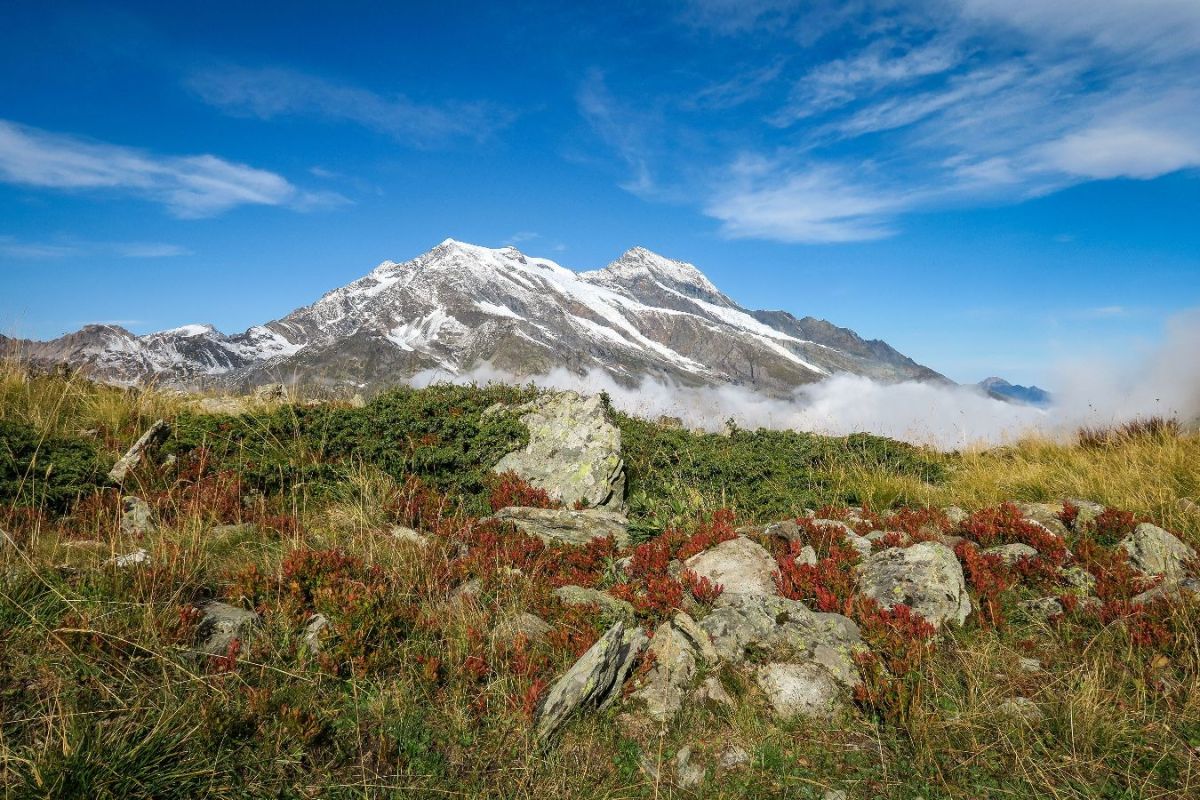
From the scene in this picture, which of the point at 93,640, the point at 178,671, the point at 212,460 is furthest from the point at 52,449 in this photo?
the point at 178,671

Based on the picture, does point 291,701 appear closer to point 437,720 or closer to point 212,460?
point 437,720

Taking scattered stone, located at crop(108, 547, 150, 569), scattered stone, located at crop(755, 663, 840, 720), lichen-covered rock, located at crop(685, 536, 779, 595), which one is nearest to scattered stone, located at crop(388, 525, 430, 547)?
scattered stone, located at crop(108, 547, 150, 569)

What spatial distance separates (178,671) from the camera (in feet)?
14.2

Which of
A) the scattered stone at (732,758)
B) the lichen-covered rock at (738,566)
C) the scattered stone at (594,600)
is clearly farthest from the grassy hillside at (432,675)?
the lichen-covered rock at (738,566)

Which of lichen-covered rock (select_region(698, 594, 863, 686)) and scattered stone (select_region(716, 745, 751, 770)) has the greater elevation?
lichen-covered rock (select_region(698, 594, 863, 686))

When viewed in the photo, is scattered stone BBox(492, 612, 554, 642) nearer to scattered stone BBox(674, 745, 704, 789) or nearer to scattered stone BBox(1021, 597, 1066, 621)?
scattered stone BBox(674, 745, 704, 789)

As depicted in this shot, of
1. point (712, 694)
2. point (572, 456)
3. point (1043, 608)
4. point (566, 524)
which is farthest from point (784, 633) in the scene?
point (572, 456)

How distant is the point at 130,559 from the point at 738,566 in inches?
248

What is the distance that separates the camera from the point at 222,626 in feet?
16.6

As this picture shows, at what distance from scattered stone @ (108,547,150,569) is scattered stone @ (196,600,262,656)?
2.55ft

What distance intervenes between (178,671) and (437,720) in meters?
1.89

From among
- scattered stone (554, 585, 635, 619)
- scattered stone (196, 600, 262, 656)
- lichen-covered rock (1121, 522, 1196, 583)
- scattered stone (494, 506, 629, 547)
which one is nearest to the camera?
scattered stone (196, 600, 262, 656)

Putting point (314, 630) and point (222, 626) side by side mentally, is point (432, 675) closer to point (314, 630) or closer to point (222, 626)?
point (314, 630)

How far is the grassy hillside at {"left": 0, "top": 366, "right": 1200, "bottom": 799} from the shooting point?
3887 millimetres
